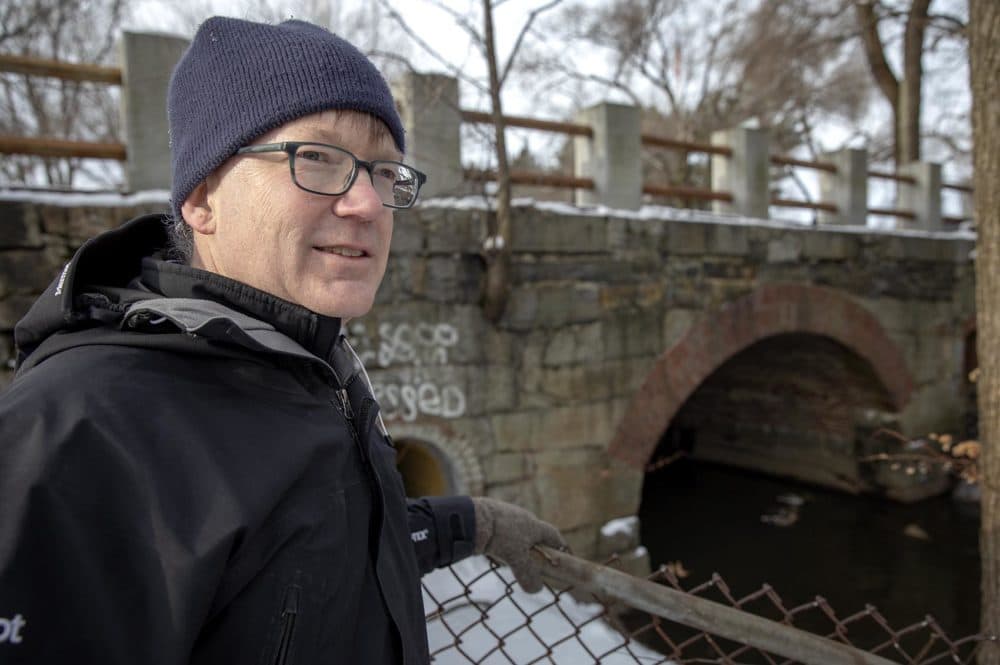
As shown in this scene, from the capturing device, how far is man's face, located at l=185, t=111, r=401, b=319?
40.1 inches

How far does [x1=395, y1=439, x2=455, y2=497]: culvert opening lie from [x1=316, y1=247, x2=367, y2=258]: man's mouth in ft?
10.1

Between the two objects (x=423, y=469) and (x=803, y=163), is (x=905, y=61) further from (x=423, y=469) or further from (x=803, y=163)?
(x=423, y=469)

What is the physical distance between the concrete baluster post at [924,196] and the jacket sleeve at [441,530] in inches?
336

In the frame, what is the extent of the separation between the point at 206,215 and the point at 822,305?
6367mm

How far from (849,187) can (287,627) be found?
762 cm

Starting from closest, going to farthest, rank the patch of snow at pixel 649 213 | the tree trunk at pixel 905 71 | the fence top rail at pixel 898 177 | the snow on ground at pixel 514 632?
the snow on ground at pixel 514 632 < the patch of snow at pixel 649 213 < the fence top rail at pixel 898 177 < the tree trunk at pixel 905 71

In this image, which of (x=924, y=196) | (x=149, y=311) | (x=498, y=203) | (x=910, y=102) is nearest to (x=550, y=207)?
(x=498, y=203)

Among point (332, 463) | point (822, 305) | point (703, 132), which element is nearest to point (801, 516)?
point (822, 305)

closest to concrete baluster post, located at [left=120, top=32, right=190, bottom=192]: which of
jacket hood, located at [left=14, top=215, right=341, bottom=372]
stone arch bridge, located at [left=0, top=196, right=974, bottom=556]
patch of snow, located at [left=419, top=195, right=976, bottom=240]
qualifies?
stone arch bridge, located at [left=0, top=196, right=974, bottom=556]

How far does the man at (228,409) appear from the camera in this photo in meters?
0.67

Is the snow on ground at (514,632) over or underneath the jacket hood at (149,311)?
underneath

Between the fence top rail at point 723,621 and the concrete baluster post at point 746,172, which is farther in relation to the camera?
the concrete baluster post at point 746,172

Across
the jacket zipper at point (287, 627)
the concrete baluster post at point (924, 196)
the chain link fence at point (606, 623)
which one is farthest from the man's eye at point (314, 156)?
the concrete baluster post at point (924, 196)

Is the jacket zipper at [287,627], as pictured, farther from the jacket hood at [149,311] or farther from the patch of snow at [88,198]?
the patch of snow at [88,198]
